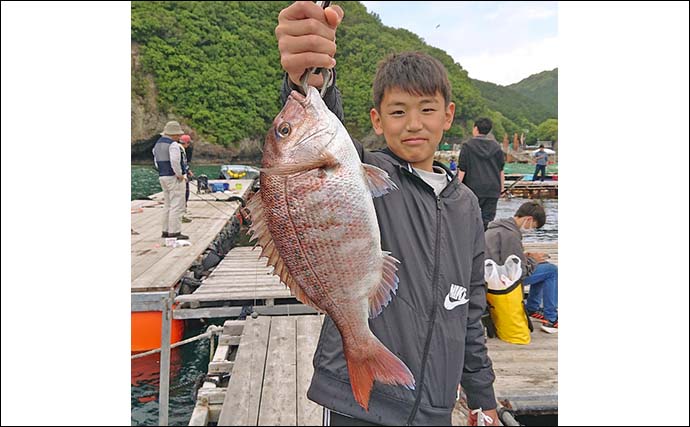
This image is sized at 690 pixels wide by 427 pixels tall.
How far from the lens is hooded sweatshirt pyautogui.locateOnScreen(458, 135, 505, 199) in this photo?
12.0ft

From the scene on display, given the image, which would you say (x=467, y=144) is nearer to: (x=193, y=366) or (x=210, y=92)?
(x=193, y=366)

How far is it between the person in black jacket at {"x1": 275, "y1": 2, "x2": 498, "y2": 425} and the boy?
1.59 meters

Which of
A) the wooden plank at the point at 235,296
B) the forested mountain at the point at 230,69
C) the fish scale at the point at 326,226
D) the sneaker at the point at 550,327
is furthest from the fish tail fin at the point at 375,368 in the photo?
the forested mountain at the point at 230,69

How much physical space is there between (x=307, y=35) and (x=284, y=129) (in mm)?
178

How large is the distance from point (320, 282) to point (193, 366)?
2.60 metres

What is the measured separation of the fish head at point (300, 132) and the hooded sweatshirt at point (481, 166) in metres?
2.97

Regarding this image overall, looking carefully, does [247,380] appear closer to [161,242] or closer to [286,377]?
[286,377]

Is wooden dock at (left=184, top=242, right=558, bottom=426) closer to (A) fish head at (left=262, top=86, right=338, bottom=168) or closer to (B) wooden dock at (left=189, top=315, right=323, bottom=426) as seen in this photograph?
(B) wooden dock at (left=189, top=315, right=323, bottom=426)

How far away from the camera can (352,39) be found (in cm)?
605

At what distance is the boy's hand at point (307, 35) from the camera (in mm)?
833

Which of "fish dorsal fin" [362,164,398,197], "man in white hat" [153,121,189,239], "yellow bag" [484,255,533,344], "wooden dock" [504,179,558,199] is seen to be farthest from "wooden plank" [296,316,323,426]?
"wooden dock" [504,179,558,199]

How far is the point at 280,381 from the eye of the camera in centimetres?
234

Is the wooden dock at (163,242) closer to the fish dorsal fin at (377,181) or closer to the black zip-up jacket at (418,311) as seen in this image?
the black zip-up jacket at (418,311)

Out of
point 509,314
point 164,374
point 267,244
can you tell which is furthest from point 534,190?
point 267,244
